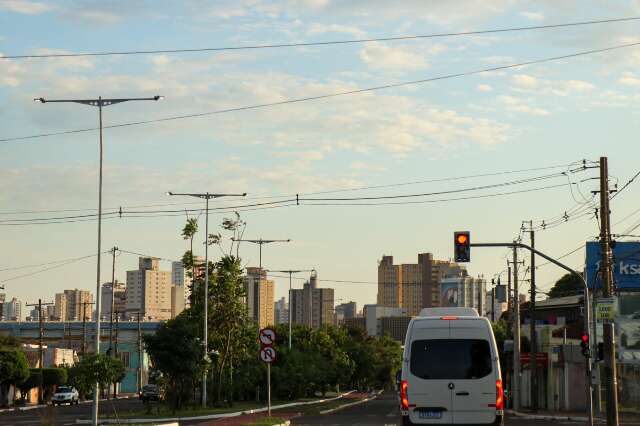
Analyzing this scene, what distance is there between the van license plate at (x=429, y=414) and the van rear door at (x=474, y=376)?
0.38 meters

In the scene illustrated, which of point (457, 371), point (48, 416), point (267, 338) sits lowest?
point (48, 416)

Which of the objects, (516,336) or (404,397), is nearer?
(404,397)

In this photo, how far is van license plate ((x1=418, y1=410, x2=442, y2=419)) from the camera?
26281 millimetres

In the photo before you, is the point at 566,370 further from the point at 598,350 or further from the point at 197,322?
the point at 598,350

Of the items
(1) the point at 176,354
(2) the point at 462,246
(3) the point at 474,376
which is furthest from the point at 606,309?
(1) the point at 176,354

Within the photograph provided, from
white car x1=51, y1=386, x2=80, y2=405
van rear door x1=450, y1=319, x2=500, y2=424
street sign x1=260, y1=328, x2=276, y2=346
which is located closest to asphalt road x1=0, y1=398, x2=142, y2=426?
street sign x1=260, y1=328, x2=276, y2=346

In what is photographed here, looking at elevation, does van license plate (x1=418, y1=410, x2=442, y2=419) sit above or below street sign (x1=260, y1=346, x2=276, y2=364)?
below

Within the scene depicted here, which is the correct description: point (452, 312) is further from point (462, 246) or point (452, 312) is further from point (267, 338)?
point (267, 338)

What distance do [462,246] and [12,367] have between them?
2305 inches

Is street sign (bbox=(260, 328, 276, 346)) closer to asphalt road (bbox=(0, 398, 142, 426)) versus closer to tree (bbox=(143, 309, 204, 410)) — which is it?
asphalt road (bbox=(0, 398, 142, 426))

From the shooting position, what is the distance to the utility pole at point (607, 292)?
40188mm

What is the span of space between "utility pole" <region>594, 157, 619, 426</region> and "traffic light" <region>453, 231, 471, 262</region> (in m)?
6.40

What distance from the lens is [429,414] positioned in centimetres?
2634

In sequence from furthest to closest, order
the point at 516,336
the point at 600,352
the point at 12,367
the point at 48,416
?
1. the point at 12,367
2. the point at 516,336
3. the point at 600,352
4. the point at 48,416
